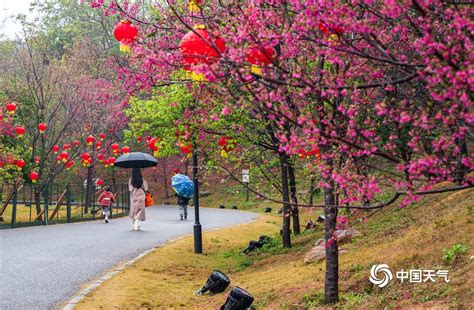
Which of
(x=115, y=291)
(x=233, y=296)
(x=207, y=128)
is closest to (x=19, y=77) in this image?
(x=207, y=128)

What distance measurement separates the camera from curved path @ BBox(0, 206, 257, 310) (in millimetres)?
10236

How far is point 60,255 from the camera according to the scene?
14.6 m

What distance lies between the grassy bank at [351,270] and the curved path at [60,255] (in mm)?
747

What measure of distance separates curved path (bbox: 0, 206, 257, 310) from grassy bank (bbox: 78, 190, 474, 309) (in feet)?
2.45

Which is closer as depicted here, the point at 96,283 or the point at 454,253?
the point at 454,253

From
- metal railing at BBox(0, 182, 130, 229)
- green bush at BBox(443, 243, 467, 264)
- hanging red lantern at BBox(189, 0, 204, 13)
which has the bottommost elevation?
green bush at BBox(443, 243, 467, 264)

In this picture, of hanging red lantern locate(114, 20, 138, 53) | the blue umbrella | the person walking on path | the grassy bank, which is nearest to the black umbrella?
the blue umbrella

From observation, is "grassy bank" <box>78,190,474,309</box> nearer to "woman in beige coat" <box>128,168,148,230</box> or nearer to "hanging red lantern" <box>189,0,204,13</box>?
"hanging red lantern" <box>189,0,204,13</box>

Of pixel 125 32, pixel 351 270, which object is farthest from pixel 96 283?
pixel 125 32

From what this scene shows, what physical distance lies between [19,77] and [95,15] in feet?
92.9

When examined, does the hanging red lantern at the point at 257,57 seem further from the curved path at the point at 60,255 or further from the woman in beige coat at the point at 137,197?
the woman in beige coat at the point at 137,197

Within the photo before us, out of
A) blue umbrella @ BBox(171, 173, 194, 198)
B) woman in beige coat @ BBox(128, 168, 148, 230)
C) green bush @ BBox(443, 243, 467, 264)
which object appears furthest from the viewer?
blue umbrella @ BBox(171, 173, 194, 198)

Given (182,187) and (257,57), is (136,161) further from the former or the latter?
(257,57)

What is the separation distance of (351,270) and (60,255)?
26.1 ft
